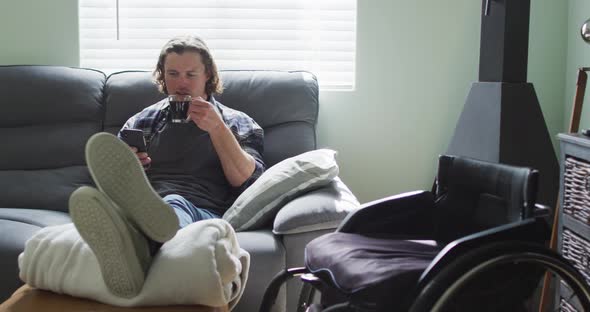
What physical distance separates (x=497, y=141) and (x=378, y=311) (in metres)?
1.24

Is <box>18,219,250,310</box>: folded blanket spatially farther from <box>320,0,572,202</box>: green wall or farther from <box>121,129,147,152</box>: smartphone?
<box>320,0,572,202</box>: green wall

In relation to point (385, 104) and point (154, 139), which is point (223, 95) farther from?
point (385, 104)

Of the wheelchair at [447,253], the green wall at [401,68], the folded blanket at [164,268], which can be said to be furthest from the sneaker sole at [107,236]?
the green wall at [401,68]

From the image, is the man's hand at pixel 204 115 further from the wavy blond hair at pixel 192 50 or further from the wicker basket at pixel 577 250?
the wicker basket at pixel 577 250

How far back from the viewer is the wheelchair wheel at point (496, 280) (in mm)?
1424

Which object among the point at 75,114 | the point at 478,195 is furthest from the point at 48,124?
the point at 478,195

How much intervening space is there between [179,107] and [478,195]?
958 mm

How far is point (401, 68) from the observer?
3.11 m

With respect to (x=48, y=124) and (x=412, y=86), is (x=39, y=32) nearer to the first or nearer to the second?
(x=48, y=124)

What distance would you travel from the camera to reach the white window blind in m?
3.15

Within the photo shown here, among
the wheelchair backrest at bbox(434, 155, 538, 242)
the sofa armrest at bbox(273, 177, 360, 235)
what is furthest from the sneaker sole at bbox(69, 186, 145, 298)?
the wheelchair backrest at bbox(434, 155, 538, 242)

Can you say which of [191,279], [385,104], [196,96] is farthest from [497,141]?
[191,279]

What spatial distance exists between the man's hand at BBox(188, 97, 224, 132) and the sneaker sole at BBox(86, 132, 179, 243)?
728 mm

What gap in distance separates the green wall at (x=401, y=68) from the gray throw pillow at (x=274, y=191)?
87 centimetres
